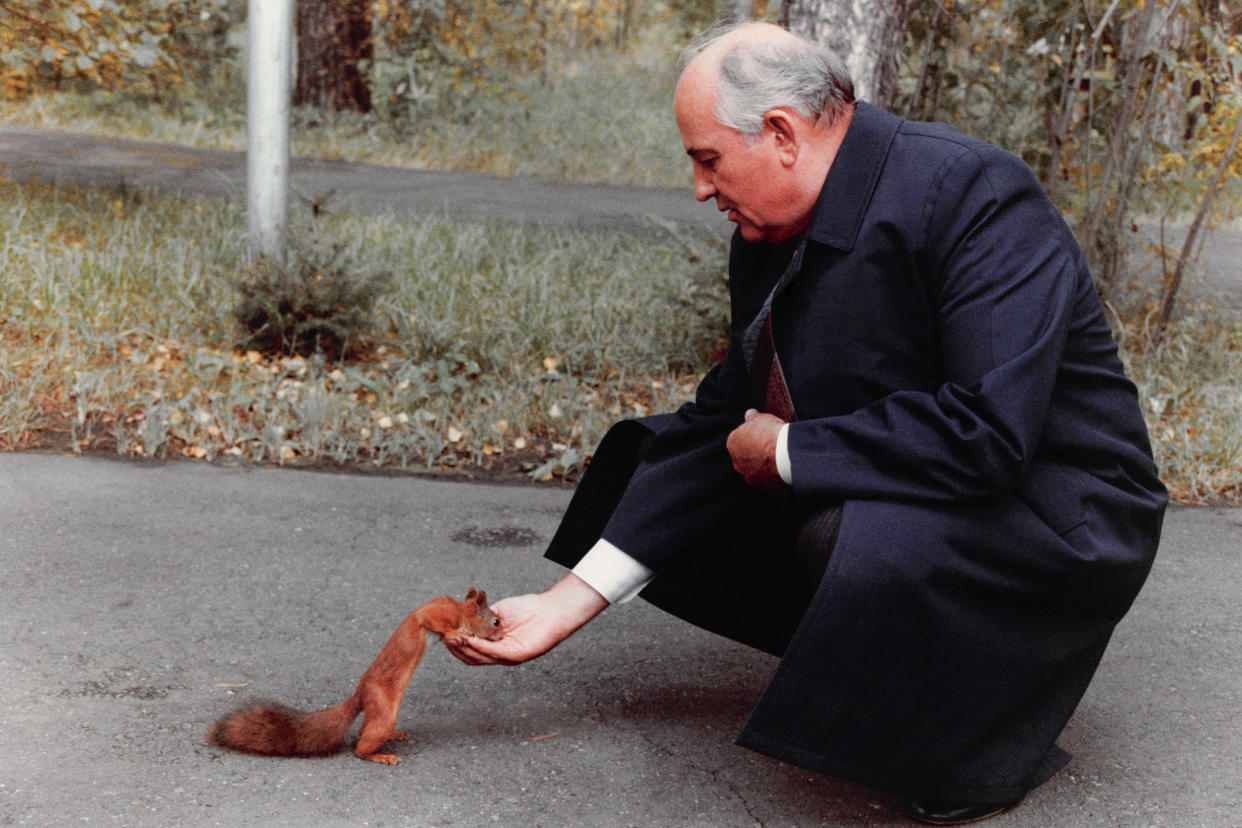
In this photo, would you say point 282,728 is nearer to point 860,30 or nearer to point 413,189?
point 860,30

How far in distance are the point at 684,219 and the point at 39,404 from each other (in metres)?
5.53

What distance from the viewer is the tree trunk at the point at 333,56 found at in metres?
12.3

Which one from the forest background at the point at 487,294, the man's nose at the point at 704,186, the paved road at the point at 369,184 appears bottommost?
the paved road at the point at 369,184

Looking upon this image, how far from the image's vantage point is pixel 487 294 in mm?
5719

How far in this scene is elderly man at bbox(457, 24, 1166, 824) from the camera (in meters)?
1.87

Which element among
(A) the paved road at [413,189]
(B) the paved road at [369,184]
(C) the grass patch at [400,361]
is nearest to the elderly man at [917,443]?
(C) the grass patch at [400,361]

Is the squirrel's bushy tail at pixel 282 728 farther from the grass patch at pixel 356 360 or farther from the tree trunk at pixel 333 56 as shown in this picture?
the tree trunk at pixel 333 56

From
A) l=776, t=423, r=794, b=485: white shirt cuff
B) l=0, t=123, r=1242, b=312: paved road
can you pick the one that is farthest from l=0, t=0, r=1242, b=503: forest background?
l=776, t=423, r=794, b=485: white shirt cuff

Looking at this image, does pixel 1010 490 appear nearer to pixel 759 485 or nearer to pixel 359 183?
pixel 759 485

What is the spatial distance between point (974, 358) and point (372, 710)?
1.26 meters

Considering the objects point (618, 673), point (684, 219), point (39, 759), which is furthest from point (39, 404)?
point (684, 219)

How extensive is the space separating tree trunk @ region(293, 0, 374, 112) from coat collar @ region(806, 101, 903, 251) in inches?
445

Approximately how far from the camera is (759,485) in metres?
2.09

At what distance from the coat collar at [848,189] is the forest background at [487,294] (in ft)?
7.43
